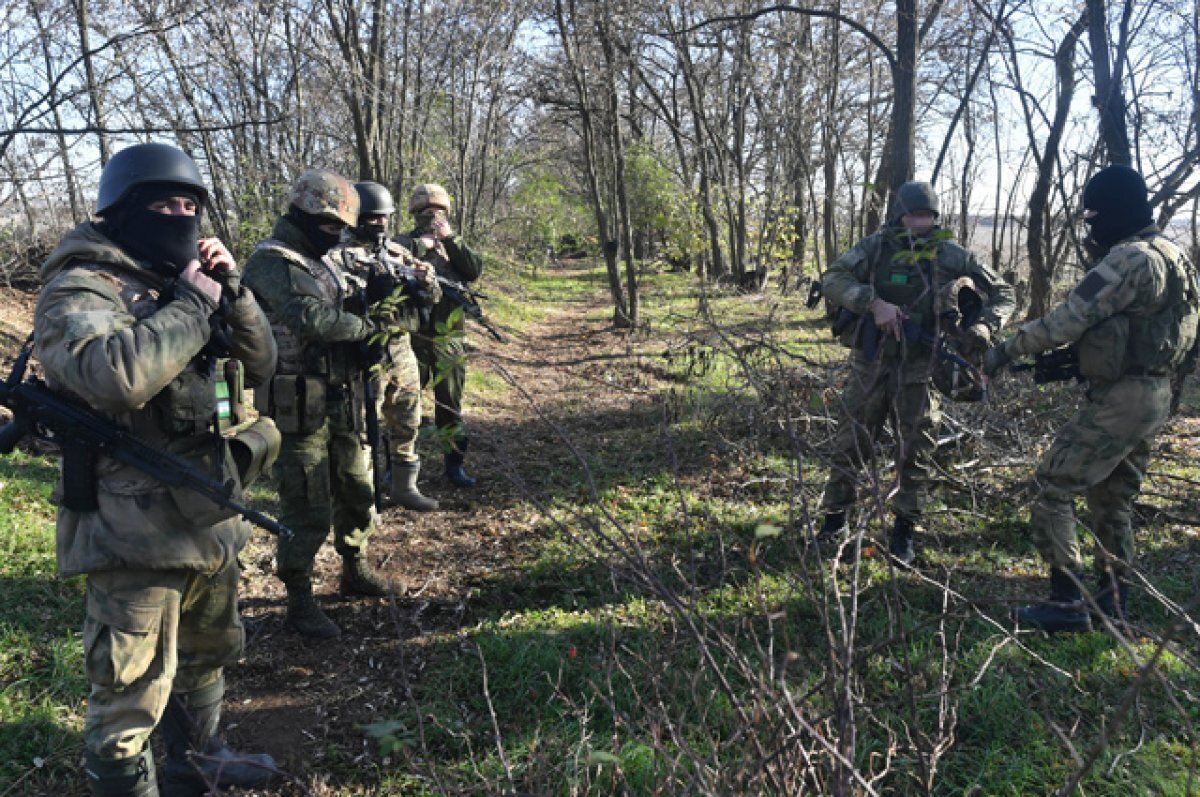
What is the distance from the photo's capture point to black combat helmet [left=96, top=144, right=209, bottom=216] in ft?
7.45

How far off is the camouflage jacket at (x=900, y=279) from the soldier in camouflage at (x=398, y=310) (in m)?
2.66

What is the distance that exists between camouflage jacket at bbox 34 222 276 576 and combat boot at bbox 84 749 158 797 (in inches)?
23.7

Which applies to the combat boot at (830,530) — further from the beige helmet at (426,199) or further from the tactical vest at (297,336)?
the beige helmet at (426,199)

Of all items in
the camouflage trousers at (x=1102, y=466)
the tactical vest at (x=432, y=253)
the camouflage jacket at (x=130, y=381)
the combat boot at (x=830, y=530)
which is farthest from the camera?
the tactical vest at (x=432, y=253)

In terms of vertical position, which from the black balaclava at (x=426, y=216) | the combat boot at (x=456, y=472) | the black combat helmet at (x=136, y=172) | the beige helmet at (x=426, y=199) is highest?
the beige helmet at (x=426, y=199)

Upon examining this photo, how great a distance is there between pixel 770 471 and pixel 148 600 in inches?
175

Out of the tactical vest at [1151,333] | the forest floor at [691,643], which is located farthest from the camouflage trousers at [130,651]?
the tactical vest at [1151,333]

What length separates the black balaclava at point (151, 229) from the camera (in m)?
2.31

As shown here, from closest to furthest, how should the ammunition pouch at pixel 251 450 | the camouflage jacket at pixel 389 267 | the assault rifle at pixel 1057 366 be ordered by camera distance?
the ammunition pouch at pixel 251 450 → the assault rifle at pixel 1057 366 → the camouflage jacket at pixel 389 267

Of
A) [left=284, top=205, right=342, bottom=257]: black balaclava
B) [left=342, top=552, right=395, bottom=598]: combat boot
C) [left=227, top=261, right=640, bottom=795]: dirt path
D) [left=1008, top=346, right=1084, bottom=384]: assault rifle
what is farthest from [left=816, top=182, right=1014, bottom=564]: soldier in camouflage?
[left=284, top=205, right=342, bottom=257]: black balaclava

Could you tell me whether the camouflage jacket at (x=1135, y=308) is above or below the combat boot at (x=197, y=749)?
above

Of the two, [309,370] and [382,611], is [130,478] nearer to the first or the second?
[309,370]

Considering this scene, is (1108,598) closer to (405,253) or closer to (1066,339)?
(1066,339)

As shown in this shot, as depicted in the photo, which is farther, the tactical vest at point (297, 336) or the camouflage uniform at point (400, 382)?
the camouflage uniform at point (400, 382)
